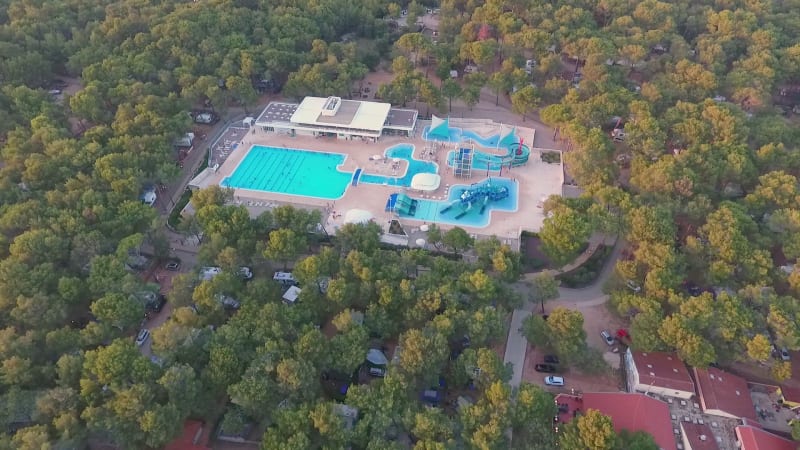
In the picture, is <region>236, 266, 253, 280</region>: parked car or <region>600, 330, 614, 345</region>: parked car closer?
<region>600, 330, 614, 345</region>: parked car

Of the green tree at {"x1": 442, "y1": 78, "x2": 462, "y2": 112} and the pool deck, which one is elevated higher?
the green tree at {"x1": 442, "y1": 78, "x2": 462, "y2": 112}

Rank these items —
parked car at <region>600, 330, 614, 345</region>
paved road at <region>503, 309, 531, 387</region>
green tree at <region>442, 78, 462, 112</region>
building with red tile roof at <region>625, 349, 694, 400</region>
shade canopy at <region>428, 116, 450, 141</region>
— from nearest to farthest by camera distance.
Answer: building with red tile roof at <region>625, 349, 694, 400</region>, paved road at <region>503, 309, 531, 387</region>, parked car at <region>600, 330, 614, 345</region>, shade canopy at <region>428, 116, 450, 141</region>, green tree at <region>442, 78, 462, 112</region>

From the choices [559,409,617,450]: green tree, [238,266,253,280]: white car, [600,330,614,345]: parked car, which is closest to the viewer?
[559,409,617,450]: green tree

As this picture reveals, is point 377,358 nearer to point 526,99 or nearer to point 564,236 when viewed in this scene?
point 564,236

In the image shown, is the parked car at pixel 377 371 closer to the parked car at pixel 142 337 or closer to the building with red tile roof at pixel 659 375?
the parked car at pixel 142 337

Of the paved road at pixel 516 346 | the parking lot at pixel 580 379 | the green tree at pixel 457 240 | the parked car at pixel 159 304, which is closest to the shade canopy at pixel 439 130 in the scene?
the green tree at pixel 457 240

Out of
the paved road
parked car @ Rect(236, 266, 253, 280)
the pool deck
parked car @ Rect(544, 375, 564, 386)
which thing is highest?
parked car @ Rect(236, 266, 253, 280)

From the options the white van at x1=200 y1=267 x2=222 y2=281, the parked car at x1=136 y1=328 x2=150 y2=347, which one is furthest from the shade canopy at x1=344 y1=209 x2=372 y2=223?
the parked car at x1=136 y1=328 x2=150 y2=347

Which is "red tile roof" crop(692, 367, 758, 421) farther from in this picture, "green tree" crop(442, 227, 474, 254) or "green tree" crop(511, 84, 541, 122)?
"green tree" crop(511, 84, 541, 122)
